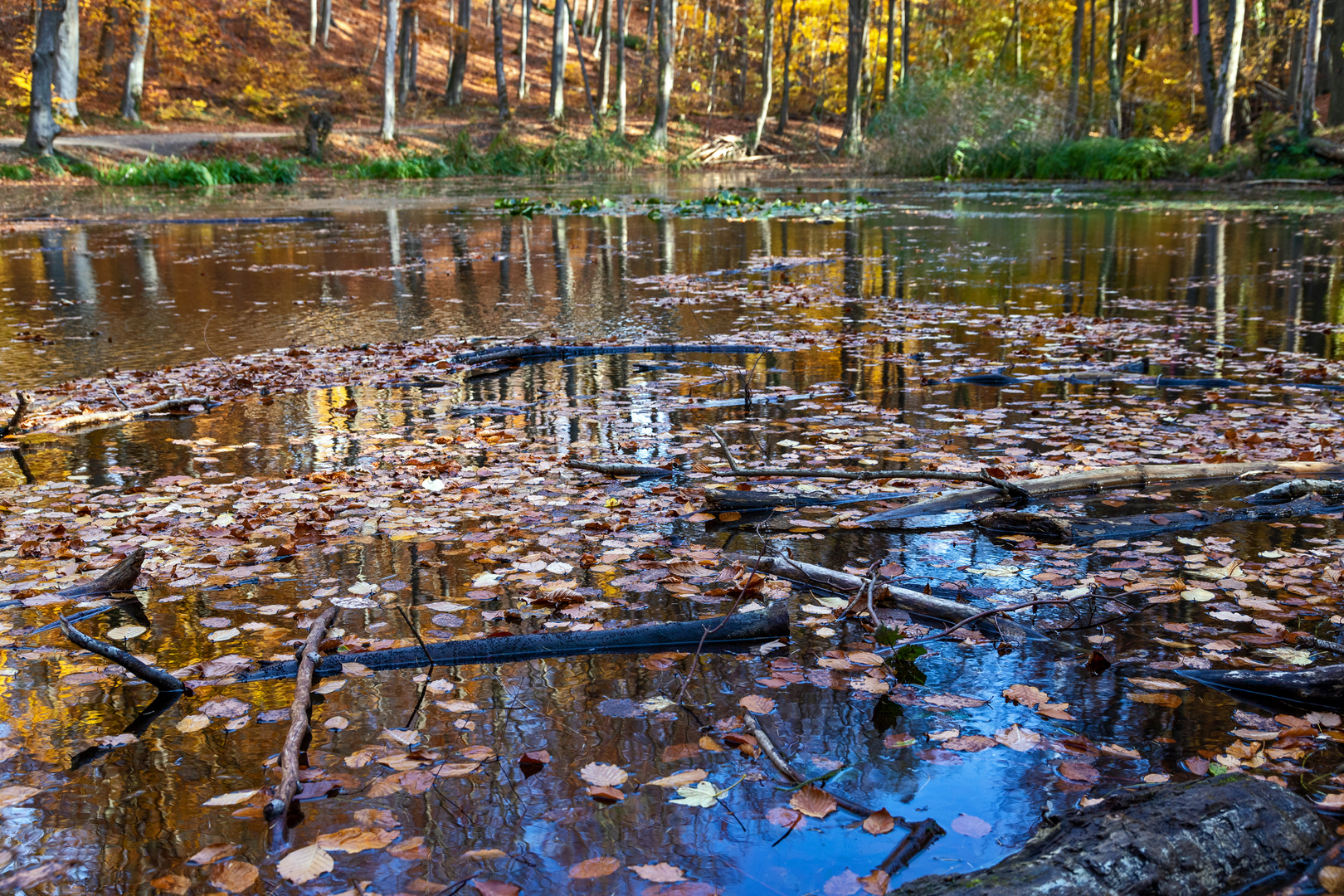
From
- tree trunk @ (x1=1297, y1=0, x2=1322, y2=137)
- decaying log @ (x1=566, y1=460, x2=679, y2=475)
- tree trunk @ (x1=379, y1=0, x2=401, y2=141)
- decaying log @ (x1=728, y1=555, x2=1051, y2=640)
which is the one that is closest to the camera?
decaying log @ (x1=728, y1=555, x2=1051, y2=640)

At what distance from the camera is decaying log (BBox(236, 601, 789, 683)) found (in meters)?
3.05

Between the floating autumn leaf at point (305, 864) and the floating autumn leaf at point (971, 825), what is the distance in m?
1.31

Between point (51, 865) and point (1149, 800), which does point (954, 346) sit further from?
point (51, 865)

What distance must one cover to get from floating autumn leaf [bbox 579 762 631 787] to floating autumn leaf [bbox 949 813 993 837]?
751 millimetres

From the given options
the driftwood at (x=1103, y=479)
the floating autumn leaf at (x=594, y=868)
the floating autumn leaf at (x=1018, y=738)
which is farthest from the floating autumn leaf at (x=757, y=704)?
the driftwood at (x=1103, y=479)

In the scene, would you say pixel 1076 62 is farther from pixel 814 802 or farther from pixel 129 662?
pixel 129 662

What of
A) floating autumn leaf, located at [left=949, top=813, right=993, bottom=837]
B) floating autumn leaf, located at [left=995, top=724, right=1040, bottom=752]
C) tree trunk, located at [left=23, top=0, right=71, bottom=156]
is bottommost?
floating autumn leaf, located at [left=949, top=813, right=993, bottom=837]

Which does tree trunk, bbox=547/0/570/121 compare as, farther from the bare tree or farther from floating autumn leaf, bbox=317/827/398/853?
floating autumn leaf, bbox=317/827/398/853

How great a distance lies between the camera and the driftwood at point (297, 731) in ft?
7.54

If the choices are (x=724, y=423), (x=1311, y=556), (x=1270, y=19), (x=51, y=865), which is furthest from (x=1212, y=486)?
(x=1270, y=19)

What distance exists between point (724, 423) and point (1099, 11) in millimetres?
54457

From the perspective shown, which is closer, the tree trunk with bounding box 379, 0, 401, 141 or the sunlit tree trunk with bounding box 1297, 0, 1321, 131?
the sunlit tree trunk with bounding box 1297, 0, 1321, 131

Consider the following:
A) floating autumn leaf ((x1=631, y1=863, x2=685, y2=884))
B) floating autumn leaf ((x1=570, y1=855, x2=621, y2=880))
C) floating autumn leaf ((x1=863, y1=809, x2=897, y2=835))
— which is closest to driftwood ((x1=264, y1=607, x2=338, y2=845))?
floating autumn leaf ((x1=570, y1=855, x2=621, y2=880))

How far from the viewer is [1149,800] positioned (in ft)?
6.75
